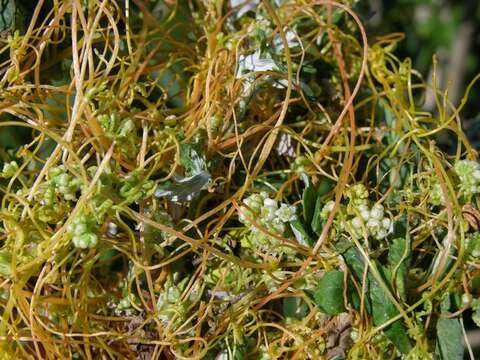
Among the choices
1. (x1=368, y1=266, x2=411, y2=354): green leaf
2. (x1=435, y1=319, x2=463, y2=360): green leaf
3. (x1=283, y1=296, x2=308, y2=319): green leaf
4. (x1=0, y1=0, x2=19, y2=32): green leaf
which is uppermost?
(x1=0, y1=0, x2=19, y2=32): green leaf

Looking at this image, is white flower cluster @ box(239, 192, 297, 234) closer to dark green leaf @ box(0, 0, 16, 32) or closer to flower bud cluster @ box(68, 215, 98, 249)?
flower bud cluster @ box(68, 215, 98, 249)

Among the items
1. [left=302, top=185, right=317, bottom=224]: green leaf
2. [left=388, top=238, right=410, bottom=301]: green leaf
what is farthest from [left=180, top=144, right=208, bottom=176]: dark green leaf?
[left=388, top=238, right=410, bottom=301]: green leaf

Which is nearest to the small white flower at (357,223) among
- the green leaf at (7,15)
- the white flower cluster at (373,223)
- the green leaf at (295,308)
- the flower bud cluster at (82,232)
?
the white flower cluster at (373,223)

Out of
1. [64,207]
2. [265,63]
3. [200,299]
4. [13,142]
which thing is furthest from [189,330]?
[13,142]

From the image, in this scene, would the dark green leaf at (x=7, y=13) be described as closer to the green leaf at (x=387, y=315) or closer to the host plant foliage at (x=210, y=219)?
the host plant foliage at (x=210, y=219)

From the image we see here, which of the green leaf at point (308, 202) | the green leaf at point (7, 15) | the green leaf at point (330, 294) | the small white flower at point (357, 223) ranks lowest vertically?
the green leaf at point (330, 294)

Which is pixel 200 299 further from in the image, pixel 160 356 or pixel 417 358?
pixel 417 358

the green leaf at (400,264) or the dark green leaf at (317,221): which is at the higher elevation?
the dark green leaf at (317,221)

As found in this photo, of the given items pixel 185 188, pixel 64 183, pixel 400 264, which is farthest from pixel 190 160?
pixel 400 264
